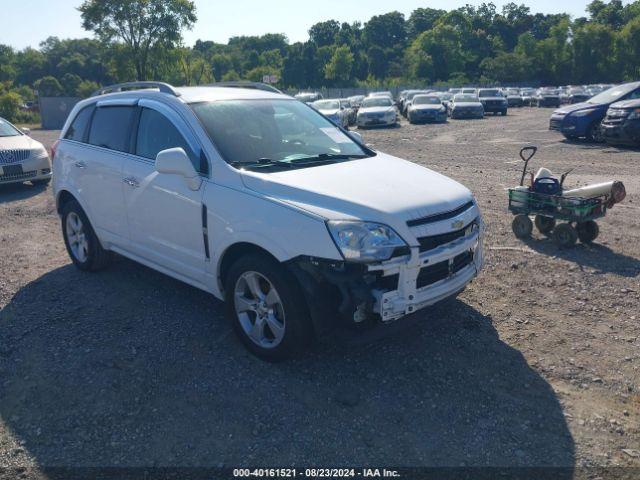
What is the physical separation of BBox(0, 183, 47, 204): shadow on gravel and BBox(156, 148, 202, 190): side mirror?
25.1 feet

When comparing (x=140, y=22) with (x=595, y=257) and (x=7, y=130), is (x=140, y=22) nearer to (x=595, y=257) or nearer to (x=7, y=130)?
(x=7, y=130)

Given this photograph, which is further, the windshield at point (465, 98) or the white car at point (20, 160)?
the windshield at point (465, 98)

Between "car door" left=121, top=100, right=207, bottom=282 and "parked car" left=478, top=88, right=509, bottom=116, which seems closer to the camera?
"car door" left=121, top=100, right=207, bottom=282

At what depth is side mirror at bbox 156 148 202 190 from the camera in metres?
4.18

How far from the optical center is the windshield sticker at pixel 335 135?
5160mm

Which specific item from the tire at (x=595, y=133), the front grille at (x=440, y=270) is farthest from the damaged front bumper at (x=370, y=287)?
→ the tire at (x=595, y=133)

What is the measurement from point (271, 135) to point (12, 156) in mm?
8576

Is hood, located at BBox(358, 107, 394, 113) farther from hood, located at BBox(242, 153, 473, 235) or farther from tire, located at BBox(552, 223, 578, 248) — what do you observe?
hood, located at BBox(242, 153, 473, 235)

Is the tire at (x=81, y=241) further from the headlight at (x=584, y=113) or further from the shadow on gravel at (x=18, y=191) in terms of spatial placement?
the headlight at (x=584, y=113)

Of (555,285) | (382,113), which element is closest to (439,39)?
(382,113)

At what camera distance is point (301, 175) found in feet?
13.5

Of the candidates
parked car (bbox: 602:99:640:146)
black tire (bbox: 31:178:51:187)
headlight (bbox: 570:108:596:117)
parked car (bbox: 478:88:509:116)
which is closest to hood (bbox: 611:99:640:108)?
parked car (bbox: 602:99:640:146)

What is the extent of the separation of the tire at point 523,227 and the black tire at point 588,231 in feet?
1.78

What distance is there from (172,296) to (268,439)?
2.49m
